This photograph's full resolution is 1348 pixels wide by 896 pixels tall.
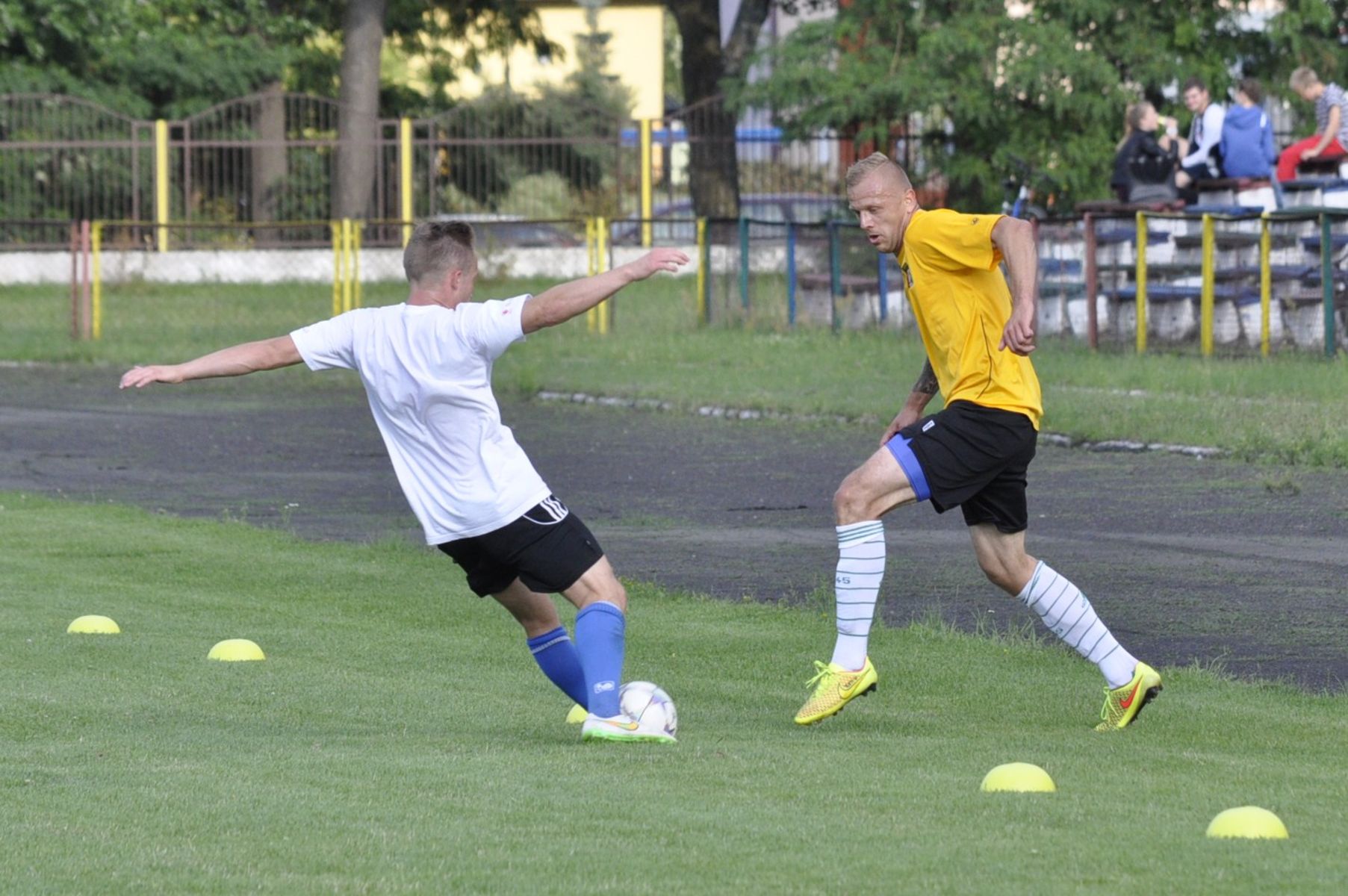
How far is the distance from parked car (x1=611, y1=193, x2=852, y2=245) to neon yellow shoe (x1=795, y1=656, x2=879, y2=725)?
27.1m

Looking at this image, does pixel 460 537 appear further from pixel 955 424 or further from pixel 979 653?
pixel 979 653

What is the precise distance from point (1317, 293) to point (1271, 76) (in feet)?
44.3

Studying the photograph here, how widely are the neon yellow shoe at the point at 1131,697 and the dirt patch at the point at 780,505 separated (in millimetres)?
1131

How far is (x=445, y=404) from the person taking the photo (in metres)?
6.42

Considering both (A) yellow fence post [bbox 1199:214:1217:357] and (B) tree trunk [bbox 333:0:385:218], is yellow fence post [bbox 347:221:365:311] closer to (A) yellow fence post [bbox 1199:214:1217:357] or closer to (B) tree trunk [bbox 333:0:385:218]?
(B) tree trunk [bbox 333:0:385:218]

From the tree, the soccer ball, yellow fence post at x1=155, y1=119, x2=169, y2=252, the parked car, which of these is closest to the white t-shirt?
the soccer ball

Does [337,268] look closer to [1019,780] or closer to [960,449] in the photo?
[960,449]

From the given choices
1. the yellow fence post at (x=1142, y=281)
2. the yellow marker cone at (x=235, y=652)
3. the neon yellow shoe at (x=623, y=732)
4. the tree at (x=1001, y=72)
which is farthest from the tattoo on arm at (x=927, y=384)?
the tree at (x=1001, y=72)


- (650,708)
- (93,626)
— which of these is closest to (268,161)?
(93,626)

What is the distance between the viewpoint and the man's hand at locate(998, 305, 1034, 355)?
21.9 feet

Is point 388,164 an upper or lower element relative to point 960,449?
upper

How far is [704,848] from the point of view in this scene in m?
5.00

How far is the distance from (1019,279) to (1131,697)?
1.37m

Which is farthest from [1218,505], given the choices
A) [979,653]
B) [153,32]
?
[153,32]
